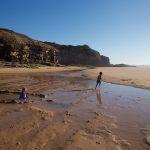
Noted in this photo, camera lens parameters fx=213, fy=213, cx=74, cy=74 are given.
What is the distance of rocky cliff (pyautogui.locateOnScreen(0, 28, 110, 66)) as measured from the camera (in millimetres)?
58606

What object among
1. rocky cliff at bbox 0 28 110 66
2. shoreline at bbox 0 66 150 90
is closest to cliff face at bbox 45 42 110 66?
rocky cliff at bbox 0 28 110 66

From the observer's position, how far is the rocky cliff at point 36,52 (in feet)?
192

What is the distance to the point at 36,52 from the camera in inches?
2936

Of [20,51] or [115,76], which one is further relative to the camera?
[20,51]

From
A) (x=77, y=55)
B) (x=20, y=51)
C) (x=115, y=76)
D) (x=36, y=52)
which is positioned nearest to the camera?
(x=115, y=76)

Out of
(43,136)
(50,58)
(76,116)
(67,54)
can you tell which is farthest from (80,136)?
(67,54)

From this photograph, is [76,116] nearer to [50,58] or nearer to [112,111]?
[112,111]

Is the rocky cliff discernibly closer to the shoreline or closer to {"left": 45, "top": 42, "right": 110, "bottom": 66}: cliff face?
{"left": 45, "top": 42, "right": 110, "bottom": 66}: cliff face

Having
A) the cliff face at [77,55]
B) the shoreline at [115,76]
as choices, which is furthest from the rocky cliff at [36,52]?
the shoreline at [115,76]

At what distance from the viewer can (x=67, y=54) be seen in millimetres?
141750

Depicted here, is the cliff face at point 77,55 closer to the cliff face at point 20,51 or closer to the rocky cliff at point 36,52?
the rocky cliff at point 36,52

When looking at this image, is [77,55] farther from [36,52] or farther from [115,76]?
[115,76]

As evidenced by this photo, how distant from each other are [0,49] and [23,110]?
50222 millimetres

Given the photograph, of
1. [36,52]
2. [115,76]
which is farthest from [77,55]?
[115,76]
